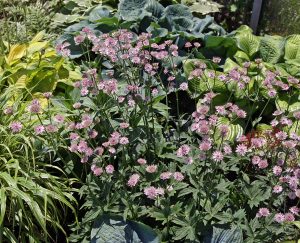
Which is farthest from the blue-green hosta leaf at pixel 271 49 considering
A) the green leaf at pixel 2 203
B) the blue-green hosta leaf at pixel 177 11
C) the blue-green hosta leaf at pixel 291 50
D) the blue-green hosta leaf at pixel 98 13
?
the green leaf at pixel 2 203

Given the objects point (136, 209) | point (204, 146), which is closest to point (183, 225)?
point (136, 209)

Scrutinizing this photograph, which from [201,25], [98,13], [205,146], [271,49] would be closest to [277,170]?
[205,146]

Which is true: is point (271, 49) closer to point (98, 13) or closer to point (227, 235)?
point (98, 13)

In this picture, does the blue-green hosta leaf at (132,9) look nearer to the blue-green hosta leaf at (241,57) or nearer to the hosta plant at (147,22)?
the hosta plant at (147,22)

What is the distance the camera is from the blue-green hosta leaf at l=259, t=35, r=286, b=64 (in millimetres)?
3840

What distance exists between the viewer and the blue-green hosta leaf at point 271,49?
384 centimetres

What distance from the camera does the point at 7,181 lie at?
2.59 meters

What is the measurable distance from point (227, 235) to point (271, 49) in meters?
1.83

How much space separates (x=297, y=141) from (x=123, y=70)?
3.35 feet

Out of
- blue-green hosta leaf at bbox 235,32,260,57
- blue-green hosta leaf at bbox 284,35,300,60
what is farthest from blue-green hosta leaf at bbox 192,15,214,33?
blue-green hosta leaf at bbox 284,35,300,60

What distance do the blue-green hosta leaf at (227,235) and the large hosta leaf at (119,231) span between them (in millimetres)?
294

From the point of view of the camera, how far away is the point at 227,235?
2510 mm

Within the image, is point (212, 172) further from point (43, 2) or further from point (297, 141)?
point (43, 2)

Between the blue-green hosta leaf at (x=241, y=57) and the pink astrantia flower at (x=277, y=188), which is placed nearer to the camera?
the pink astrantia flower at (x=277, y=188)
